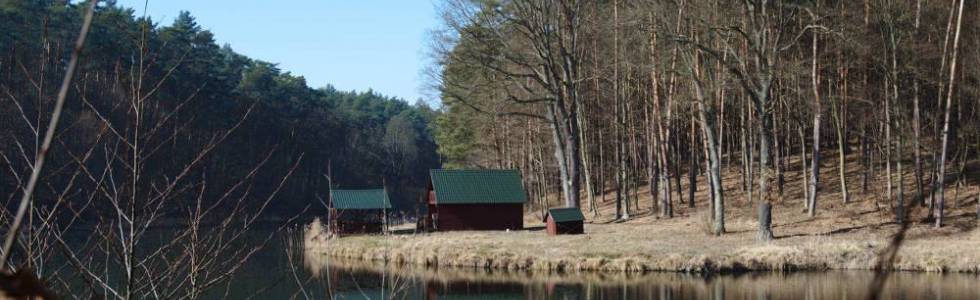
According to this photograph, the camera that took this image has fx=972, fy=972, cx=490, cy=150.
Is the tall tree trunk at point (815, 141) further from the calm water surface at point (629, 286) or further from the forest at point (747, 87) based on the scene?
the calm water surface at point (629, 286)

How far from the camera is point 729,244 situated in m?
26.7

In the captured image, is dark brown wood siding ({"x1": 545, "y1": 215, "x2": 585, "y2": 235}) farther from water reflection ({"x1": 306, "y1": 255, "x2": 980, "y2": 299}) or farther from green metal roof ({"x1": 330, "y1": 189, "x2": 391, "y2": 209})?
green metal roof ({"x1": 330, "y1": 189, "x2": 391, "y2": 209})

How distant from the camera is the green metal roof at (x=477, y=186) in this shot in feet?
124

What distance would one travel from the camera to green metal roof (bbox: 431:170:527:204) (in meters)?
37.8

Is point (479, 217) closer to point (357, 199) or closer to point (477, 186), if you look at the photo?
point (477, 186)

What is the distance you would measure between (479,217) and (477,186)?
53.0 inches

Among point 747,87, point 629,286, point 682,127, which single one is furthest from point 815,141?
point 682,127

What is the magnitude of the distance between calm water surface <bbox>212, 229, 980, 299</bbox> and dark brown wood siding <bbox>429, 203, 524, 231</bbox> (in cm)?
1135

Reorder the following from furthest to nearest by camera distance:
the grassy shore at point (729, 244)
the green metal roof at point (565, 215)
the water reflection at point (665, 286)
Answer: the green metal roof at point (565, 215)
the grassy shore at point (729, 244)
the water reflection at point (665, 286)

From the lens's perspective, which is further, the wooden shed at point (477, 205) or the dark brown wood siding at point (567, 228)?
the wooden shed at point (477, 205)

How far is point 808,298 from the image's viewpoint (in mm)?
19328

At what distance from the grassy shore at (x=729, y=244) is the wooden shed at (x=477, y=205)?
2282 millimetres

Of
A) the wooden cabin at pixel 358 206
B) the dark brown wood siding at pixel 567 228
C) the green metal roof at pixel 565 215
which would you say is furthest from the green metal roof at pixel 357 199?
the dark brown wood siding at pixel 567 228

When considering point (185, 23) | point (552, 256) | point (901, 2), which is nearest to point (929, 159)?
point (901, 2)
